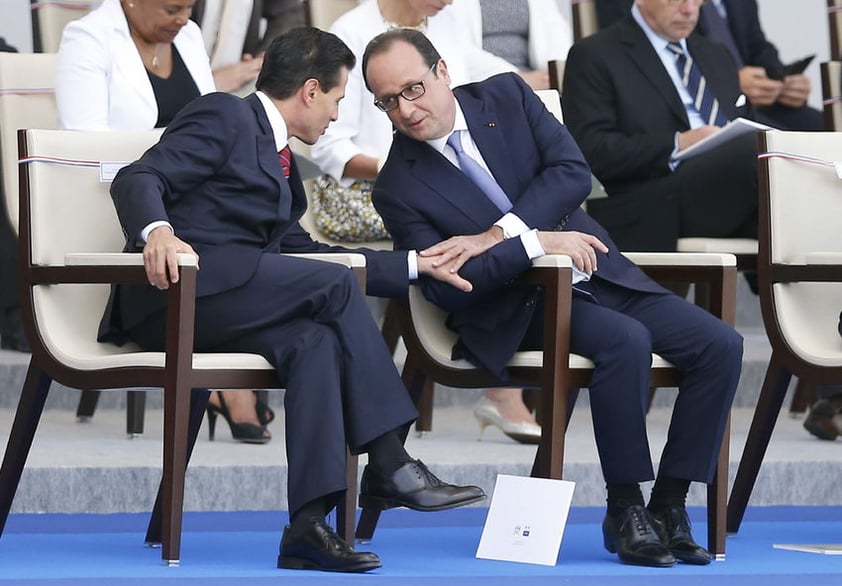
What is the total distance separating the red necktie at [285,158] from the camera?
126 inches

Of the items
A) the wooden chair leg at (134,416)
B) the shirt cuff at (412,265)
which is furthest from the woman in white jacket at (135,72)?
the shirt cuff at (412,265)

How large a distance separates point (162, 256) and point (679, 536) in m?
1.01

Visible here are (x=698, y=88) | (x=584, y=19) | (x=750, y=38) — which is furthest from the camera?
(x=750, y=38)

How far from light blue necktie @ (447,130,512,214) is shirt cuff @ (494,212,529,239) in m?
0.08

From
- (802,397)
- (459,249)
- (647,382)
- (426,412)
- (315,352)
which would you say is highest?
(459,249)

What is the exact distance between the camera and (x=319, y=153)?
4168 millimetres

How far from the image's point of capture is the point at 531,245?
3152 mm

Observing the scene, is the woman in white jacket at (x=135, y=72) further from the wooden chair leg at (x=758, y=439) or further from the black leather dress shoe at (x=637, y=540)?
the black leather dress shoe at (x=637, y=540)

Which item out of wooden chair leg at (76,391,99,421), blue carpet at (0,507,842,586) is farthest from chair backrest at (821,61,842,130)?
wooden chair leg at (76,391,99,421)

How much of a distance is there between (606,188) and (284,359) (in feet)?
5.68

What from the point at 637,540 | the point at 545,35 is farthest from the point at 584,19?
the point at 637,540

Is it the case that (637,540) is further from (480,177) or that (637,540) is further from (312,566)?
(480,177)

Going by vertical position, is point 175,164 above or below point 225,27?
below

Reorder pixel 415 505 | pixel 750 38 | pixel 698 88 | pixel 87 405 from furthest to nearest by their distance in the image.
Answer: pixel 750 38, pixel 698 88, pixel 87 405, pixel 415 505
